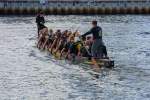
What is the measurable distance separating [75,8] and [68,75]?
60.5 meters

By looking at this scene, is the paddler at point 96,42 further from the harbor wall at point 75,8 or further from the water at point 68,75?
the harbor wall at point 75,8

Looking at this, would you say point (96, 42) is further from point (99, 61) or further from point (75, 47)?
point (75, 47)

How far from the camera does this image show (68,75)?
110 feet

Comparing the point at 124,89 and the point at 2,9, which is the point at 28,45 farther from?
the point at 2,9

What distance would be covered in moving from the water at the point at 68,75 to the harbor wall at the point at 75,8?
3280 centimetres

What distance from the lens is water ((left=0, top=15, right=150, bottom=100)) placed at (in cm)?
2823

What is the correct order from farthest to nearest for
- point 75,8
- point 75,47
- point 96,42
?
point 75,8 → point 75,47 → point 96,42

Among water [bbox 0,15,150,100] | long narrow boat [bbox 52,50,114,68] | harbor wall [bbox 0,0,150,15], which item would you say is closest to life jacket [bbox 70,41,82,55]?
long narrow boat [bbox 52,50,114,68]

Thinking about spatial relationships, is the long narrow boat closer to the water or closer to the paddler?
the paddler

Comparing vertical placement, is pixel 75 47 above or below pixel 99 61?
above

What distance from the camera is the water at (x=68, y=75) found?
28.2 m

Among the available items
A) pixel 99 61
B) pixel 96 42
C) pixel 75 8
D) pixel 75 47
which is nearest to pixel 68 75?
pixel 99 61

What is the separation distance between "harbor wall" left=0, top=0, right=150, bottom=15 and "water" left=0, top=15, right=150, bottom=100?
3280cm

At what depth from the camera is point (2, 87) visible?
98.6 feet
